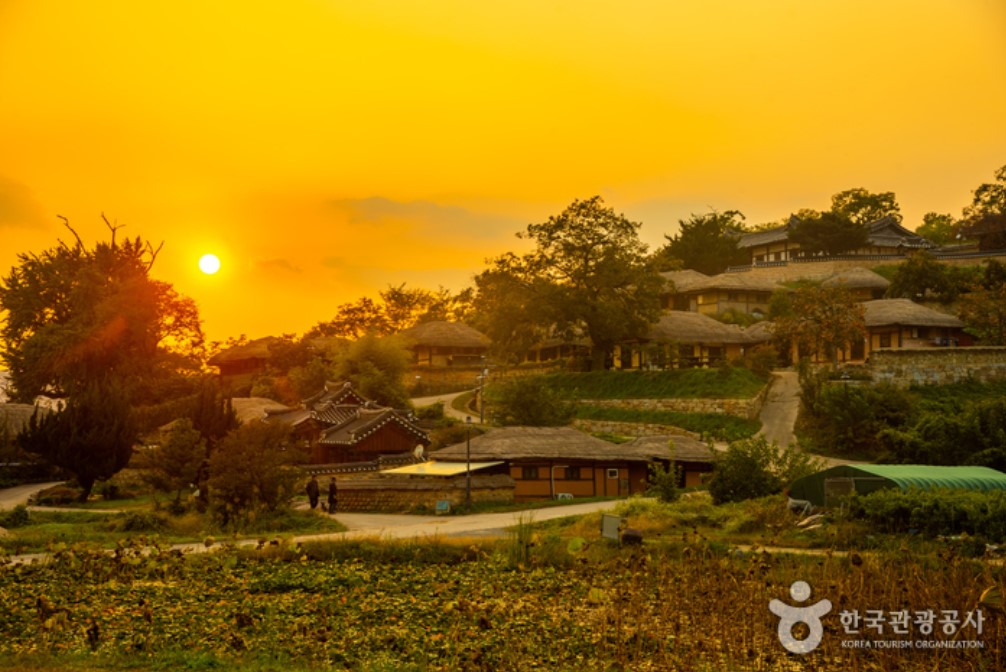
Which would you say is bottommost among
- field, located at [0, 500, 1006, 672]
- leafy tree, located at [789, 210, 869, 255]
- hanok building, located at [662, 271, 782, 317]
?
field, located at [0, 500, 1006, 672]

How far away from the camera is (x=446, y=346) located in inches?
3105

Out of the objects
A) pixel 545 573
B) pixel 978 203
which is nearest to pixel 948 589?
pixel 545 573

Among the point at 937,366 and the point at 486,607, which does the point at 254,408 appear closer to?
the point at 937,366

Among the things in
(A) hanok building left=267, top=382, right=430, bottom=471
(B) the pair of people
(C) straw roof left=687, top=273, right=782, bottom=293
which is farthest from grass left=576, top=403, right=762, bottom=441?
(C) straw roof left=687, top=273, right=782, bottom=293

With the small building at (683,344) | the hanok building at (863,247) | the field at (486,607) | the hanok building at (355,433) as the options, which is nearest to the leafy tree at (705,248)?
the hanok building at (863,247)

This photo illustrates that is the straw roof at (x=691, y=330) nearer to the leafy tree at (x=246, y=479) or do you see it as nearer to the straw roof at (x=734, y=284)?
the straw roof at (x=734, y=284)

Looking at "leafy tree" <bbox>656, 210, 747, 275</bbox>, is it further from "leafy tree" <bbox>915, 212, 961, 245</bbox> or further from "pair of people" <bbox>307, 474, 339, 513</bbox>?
"pair of people" <bbox>307, 474, 339, 513</bbox>

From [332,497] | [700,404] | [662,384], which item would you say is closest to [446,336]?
[662,384]

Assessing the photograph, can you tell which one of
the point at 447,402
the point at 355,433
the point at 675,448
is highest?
the point at 447,402

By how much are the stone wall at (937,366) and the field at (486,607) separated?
3392cm

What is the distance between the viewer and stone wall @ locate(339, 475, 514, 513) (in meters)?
38.1

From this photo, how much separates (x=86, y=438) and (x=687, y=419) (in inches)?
1173

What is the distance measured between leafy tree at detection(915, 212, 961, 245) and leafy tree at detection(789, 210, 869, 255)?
45.4 feet

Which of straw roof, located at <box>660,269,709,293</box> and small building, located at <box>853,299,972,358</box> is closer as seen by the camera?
small building, located at <box>853,299,972,358</box>
